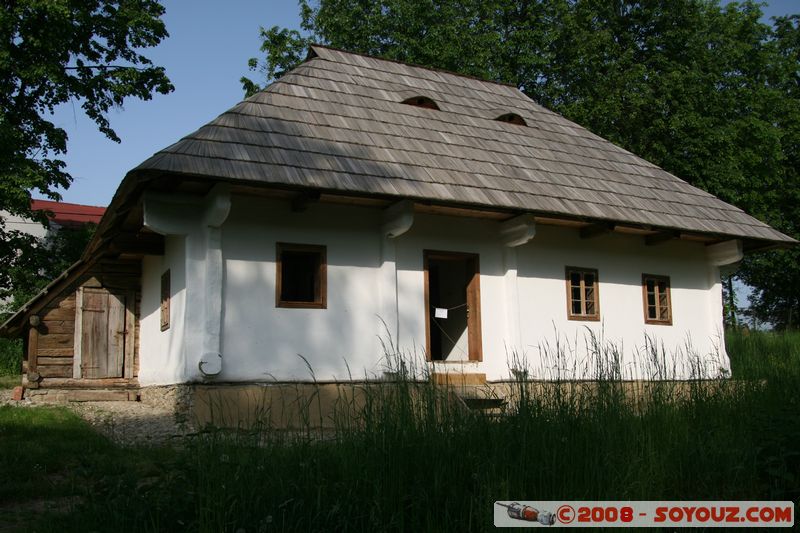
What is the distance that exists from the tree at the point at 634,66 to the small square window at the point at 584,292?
38.0 ft

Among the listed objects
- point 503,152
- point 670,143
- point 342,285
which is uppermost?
point 670,143

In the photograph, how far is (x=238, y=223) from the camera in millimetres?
9750

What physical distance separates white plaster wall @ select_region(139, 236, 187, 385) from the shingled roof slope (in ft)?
5.62

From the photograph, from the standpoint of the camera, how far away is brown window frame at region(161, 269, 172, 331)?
35.7 feet

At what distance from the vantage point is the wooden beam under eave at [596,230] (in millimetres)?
11705

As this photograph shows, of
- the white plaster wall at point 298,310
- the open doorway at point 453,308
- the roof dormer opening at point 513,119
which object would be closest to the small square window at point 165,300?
the white plaster wall at point 298,310

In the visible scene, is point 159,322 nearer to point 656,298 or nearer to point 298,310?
point 298,310

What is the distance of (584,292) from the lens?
1234 centimetres

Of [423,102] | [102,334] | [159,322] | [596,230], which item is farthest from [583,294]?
[102,334]

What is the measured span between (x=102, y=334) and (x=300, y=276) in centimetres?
436

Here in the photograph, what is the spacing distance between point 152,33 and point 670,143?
15376mm

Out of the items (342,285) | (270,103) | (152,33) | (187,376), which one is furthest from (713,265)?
(152,33)

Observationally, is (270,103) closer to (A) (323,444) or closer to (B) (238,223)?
(B) (238,223)

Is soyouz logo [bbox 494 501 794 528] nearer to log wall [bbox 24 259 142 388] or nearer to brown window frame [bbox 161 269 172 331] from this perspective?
brown window frame [bbox 161 269 172 331]
